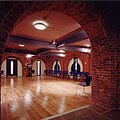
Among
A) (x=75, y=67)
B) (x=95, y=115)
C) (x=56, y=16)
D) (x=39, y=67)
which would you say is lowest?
(x=95, y=115)

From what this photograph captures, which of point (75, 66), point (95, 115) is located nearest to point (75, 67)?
point (75, 66)

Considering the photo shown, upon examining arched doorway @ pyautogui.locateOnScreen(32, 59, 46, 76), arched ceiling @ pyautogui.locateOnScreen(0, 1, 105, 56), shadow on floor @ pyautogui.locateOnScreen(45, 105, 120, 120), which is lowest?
shadow on floor @ pyautogui.locateOnScreen(45, 105, 120, 120)

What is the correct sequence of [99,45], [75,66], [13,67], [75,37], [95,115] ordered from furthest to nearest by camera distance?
1. [13,67]
2. [75,66]
3. [75,37]
4. [99,45]
5. [95,115]

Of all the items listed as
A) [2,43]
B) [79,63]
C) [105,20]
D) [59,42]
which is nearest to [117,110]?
[105,20]

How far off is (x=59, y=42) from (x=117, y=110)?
4335 millimetres

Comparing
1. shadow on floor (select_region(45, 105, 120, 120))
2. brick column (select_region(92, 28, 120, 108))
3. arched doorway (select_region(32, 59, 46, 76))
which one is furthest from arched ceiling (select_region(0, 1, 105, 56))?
arched doorway (select_region(32, 59, 46, 76))

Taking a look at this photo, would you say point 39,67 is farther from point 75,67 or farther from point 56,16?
point 56,16

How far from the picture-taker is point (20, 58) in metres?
14.1

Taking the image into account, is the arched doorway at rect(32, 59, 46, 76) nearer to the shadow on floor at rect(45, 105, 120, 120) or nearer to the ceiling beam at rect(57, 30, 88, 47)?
the ceiling beam at rect(57, 30, 88, 47)

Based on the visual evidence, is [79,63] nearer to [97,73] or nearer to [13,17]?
[97,73]

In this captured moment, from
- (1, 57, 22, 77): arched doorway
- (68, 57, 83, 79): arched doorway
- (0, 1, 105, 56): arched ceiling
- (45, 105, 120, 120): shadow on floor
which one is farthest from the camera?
(1, 57, 22, 77): arched doorway

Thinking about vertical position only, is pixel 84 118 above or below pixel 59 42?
below

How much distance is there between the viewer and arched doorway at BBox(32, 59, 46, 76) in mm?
16172

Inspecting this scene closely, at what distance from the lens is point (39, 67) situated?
16.5 m
